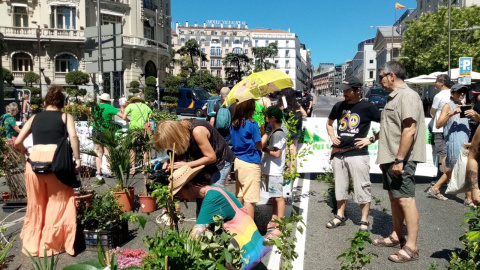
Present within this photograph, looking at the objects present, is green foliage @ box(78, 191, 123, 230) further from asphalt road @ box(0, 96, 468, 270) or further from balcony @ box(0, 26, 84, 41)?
balcony @ box(0, 26, 84, 41)

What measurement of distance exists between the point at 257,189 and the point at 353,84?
1.77m

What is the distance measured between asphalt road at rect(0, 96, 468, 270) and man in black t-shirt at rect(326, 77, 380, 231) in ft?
1.68

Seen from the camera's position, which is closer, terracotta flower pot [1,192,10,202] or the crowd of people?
the crowd of people

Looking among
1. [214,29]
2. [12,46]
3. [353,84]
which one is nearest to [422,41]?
[353,84]

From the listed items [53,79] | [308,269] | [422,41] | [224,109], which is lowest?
[308,269]

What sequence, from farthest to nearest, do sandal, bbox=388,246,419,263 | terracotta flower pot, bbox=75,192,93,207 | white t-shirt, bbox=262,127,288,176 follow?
white t-shirt, bbox=262,127,288,176
terracotta flower pot, bbox=75,192,93,207
sandal, bbox=388,246,419,263

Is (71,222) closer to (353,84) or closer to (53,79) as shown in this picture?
(353,84)

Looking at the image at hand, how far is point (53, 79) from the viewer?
4438 centimetres

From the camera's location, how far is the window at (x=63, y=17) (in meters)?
44.6

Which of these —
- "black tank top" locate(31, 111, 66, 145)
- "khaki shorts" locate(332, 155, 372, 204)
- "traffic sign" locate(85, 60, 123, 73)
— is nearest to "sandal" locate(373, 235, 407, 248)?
"khaki shorts" locate(332, 155, 372, 204)

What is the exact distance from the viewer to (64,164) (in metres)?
4.40

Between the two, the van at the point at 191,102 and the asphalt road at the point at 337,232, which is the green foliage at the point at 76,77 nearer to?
the van at the point at 191,102

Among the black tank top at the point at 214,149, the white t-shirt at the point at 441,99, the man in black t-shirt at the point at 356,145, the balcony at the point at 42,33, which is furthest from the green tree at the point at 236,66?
the black tank top at the point at 214,149

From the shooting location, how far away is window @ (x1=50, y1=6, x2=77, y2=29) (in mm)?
44562
